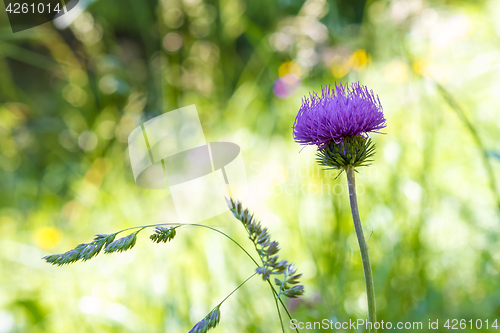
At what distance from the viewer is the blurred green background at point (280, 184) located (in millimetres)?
1317

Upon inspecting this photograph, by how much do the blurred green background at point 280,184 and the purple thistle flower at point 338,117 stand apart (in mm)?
210

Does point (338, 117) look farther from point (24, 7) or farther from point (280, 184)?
point (24, 7)

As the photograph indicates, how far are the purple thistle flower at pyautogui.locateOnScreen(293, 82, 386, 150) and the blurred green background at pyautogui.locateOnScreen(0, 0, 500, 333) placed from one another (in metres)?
0.21

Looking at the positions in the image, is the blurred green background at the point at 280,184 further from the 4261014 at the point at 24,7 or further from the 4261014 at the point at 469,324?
the 4261014 at the point at 24,7

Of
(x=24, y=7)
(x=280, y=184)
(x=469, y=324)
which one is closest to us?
(x=469, y=324)

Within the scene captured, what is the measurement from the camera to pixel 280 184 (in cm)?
210

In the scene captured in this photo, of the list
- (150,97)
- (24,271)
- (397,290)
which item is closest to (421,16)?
(397,290)

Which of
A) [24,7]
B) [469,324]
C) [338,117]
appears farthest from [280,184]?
[24,7]

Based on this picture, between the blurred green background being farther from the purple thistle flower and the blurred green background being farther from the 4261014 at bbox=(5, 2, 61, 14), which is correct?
the 4261014 at bbox=(5, 2, 61, 14)

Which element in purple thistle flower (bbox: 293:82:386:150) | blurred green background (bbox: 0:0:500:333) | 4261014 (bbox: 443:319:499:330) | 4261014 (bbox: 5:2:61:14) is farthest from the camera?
4261014 (bbox: 5:2:61:14)

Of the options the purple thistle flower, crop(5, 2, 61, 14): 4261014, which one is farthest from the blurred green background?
crop(5, 2, 61, 14): 4261014

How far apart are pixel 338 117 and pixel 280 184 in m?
1.42

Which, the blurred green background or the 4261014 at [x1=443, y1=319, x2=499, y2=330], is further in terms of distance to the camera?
the blurred green background

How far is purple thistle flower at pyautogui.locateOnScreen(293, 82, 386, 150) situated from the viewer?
695 mm
